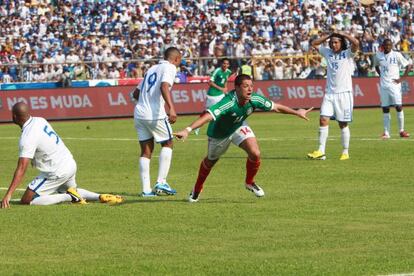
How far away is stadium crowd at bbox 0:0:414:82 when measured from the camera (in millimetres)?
46875

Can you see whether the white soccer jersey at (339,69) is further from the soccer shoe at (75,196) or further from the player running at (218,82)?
the soccer shoe at (75,196)

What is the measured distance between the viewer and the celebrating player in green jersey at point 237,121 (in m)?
15.4

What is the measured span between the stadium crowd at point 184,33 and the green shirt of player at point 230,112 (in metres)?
28.2

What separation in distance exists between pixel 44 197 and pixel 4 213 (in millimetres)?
1079

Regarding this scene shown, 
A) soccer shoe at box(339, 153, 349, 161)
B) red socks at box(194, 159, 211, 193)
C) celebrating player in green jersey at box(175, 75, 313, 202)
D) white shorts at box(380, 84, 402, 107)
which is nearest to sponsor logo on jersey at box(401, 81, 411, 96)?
white shorts at box(380, 84, 402, 107)

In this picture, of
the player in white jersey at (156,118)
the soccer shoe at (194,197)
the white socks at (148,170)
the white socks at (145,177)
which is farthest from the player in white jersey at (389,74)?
the soccer shoe at (194,197)

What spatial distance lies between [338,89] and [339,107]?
1.38ft

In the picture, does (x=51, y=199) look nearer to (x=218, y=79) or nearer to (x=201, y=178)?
(x=201, y=178)

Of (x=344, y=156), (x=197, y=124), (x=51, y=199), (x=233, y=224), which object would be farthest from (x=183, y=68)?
(x=233, y=224)

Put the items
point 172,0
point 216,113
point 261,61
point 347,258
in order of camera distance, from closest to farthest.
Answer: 1. point 347,258
2. point 216,113
3. point 261,61
4. point 172,0

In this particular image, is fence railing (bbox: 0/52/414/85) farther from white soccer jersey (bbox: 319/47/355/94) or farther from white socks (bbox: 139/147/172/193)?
white socks (bbox: 139/147/172/193)

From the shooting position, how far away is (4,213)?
48.4 ft

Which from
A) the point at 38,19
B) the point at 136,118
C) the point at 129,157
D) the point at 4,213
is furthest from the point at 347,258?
the point at 38,19

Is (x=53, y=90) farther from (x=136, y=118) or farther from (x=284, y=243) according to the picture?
(x=284, y=243)
